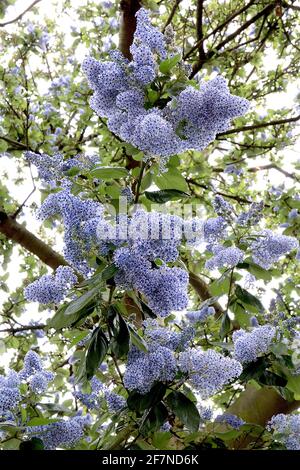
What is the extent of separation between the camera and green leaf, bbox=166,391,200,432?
129cm

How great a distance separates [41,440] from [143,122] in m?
0.86

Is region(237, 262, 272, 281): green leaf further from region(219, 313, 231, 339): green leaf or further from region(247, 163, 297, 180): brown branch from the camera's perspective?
region(247, 163, 297, 180): brown branch

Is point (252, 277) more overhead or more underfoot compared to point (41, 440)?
more overhead

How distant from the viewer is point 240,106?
1.15m

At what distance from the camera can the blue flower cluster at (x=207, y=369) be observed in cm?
126

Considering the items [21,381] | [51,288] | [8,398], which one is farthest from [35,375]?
[51,288]

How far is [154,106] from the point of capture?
1.23m

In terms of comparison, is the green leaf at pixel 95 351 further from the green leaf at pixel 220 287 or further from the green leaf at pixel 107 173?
the green leaf at pixel 220 287

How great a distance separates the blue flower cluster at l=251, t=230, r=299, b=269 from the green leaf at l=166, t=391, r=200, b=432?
0.65 metres

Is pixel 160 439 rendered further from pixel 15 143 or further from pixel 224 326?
pixel 15 143

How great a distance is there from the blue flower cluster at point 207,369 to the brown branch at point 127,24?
2230mm
